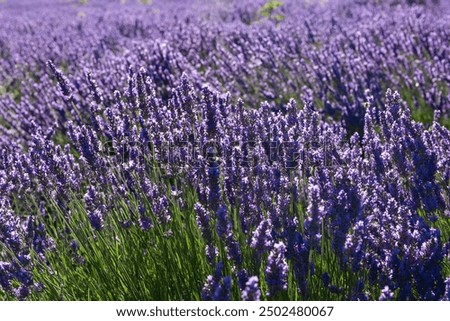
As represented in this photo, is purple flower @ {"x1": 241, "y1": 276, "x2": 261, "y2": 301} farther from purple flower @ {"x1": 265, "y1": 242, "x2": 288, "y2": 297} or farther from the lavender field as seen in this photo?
purple flower @ {"x1": 265, "y1": 242, "x2": 288, "y2": 297}

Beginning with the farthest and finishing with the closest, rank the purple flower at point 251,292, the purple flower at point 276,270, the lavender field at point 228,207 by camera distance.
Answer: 1. the lavender field at point 228,207
2. the purple flower at point 276,270
3. the purple flower at point 251,292

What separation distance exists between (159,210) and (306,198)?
2.21ft

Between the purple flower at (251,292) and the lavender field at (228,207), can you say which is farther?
the lavender field at (228,207)

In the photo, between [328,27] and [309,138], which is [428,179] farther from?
[328,27]

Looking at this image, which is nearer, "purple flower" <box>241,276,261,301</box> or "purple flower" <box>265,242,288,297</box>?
"purple flower" <box>241,276,261,301</box>

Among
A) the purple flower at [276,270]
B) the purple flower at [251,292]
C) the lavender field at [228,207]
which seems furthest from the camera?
the lavender field at [228,207]

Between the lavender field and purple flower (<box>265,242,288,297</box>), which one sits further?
the lavender field

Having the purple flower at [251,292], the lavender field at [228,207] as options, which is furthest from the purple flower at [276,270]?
the purple flower at [251,292]

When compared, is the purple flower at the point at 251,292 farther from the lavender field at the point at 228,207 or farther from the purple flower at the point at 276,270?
the purple flower at the point at 276,270

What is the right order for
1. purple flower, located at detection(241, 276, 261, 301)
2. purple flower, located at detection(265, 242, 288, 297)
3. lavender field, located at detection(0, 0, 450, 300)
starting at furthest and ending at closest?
1. lavender field, located at detection(0, 0, 450, 300)
2. purple flower, located at detection(265, 242, 288, 297)
3. purple flower, located at detection(241, 276, 261, 301)

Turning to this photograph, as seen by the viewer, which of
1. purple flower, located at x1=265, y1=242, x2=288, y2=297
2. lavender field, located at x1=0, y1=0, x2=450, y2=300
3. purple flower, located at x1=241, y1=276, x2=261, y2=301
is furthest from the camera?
lavender field, located at x1=0, y1=0, x2=450, y2=300

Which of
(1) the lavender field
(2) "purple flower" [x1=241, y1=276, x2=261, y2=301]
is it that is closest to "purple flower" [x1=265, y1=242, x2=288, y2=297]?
(1) the lavender field

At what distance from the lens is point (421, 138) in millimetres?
2711
